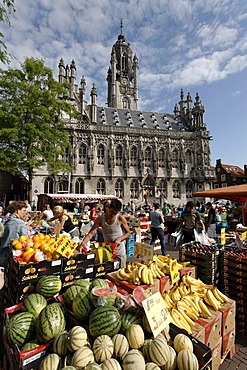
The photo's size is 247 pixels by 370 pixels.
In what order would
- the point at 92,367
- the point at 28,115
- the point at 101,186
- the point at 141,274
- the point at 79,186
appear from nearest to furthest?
the point at 92,367, the point at 141,274, the point at 28,115, the point at 79,186, the point at 101,186

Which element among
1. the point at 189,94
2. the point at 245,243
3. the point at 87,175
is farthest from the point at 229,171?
the point at 245,243

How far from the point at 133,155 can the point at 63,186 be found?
1255cm

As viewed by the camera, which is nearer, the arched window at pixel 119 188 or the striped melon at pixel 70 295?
the striped melon at pixel 70 295

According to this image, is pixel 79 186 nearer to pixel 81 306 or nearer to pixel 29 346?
pixel 81 306

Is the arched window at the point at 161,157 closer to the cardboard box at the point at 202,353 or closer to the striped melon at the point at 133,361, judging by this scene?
the cardboard box at the point at 202,353

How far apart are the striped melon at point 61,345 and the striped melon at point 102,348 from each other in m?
0.25

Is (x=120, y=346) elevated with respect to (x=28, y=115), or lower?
lower

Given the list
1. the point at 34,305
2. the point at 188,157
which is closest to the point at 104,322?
the point at 34,305

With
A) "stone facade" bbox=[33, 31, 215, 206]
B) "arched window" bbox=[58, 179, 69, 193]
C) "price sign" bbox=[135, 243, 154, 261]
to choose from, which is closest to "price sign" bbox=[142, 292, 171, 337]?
"price sign" bbox=[135, 243, 154, 261]

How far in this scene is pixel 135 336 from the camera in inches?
67.9

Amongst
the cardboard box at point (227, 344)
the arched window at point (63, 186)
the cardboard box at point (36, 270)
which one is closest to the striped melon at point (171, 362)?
the cardboard box at point (227, 344)

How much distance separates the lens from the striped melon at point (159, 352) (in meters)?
1.59

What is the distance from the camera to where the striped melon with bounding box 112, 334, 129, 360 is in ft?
5.35

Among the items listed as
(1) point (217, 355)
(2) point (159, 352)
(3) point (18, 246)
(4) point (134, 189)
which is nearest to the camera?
(2) point (159, 352)
